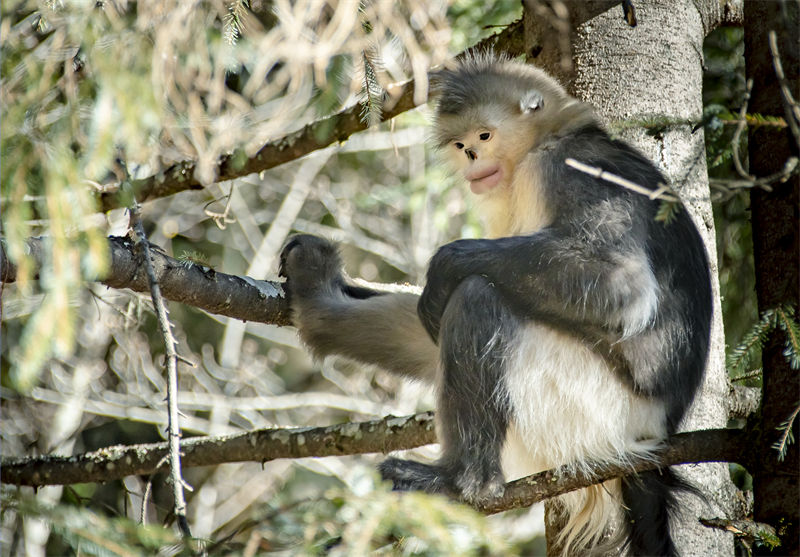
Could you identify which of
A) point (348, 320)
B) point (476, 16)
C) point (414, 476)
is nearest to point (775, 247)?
point (414, 476)

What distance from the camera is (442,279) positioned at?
3.15 metres

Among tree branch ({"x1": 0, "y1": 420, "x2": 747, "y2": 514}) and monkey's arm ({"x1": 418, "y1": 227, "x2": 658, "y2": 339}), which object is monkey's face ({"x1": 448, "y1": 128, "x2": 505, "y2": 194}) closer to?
monkey's arm ({"x1": 418, "y1": 227, "x2": 658, "y2": 339})

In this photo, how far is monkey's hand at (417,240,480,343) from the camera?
3.14 metres

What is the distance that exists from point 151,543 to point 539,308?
1.83m

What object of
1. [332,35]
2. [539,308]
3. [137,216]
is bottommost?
[539,308]

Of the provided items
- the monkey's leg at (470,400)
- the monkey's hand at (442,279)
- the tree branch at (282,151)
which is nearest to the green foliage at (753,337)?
the monkey's leg at (470,400)

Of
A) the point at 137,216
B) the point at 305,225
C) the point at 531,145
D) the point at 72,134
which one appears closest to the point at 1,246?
the point at 137,216

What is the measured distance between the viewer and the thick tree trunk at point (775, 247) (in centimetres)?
264

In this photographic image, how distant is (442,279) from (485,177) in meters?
0.76

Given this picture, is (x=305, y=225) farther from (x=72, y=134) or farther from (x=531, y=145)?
(x=72, y=134)

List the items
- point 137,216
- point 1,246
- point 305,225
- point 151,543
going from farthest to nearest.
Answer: point 305,225 → point 137,216 → point 1,246 → point 151,543

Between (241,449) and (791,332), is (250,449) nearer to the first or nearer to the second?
(241,449)

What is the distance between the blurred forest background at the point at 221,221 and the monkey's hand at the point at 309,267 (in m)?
0.26

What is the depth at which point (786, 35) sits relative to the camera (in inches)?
114
